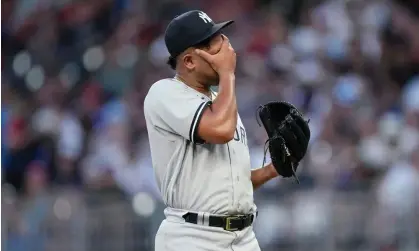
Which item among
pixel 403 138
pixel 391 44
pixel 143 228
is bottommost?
pixel 143 228

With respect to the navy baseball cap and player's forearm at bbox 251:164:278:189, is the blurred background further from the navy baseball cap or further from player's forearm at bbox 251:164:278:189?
the navy baseball cap

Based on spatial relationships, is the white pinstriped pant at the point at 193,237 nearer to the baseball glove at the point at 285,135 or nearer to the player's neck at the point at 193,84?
the baseball glove at the point at 285,135

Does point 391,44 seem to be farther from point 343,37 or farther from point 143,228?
point 143,228

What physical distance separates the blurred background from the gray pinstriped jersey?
3.88 metres

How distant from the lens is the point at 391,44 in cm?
1032

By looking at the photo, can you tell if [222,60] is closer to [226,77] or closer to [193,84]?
[226,77]

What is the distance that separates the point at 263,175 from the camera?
454 cm

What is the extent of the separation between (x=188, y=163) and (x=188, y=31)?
563 mm

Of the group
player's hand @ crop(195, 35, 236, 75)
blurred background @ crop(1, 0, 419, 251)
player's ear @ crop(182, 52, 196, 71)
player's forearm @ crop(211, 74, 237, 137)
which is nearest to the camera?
player's forearm @ crop(211, 74, 237, 137)

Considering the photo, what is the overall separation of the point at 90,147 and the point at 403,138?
123 inches

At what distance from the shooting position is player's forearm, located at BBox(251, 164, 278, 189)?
4.54m

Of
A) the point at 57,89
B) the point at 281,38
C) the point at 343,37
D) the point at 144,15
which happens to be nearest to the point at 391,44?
the point at 343,37

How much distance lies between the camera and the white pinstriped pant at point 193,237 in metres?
4.10

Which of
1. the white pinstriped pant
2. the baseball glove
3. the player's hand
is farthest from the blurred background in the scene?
the player's hand
